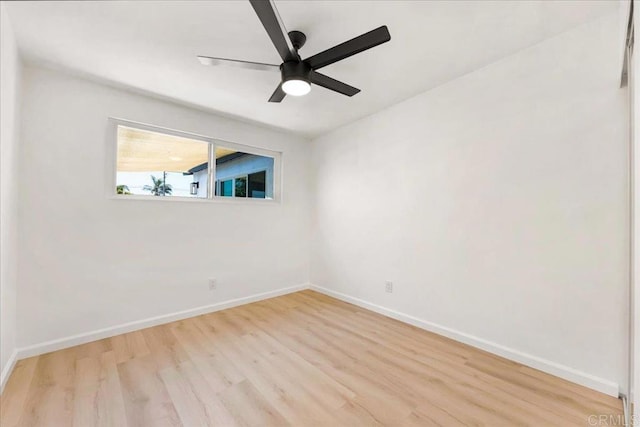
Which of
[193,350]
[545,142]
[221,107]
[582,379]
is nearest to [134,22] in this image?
[221,107]

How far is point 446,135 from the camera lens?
2.48 metres

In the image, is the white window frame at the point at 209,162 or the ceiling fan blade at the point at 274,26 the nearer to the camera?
the ceiling fan blade at the point at 274,26

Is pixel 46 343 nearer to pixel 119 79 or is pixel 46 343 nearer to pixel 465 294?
pixel 119 79

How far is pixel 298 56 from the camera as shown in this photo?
1678mm

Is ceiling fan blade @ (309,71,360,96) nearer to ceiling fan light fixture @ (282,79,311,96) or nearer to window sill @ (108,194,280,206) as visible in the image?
ceiling fan light fixture @ (282,79,311,96)

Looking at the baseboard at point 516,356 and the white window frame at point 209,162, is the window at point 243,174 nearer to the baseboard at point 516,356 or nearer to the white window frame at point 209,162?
the white window frame at point 209,162

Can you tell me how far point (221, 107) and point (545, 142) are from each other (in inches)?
118

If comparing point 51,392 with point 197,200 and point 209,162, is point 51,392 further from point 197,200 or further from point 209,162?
point 209,162

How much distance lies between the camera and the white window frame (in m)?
2.46

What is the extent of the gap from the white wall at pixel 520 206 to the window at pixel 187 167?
1649mm

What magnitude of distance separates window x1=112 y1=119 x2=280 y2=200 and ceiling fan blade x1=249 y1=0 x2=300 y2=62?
1.88 metres

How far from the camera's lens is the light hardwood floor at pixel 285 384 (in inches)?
58.1

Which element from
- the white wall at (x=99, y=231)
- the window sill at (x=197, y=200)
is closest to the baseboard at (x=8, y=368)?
the white wall at (x=99, y=231)

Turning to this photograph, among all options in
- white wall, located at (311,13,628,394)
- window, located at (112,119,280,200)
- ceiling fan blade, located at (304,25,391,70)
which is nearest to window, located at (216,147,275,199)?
window, located at (112,119,280,200)
